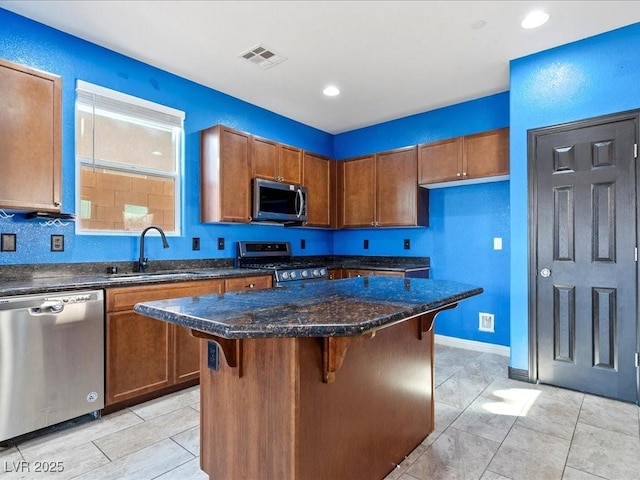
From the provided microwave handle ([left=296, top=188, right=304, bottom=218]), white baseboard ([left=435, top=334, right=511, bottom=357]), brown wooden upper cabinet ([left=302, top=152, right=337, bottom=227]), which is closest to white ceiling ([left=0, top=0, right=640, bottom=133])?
brown wooden upper cabinet ([left=302, top=152, right=337, bottom=227])

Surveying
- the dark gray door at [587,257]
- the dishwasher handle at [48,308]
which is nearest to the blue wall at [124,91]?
the dishwasher handle at [48,308]

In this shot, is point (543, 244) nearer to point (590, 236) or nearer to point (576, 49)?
point (590, 236)

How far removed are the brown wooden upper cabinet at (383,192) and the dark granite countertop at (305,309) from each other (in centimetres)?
238

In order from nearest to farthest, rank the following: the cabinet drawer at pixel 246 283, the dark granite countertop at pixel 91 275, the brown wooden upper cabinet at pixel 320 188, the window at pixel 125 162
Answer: the dark granite countertop at pixel 91 275 → the window at pixel 125 162 → the cabinet drawer at pixel 246 283 → the brown wooden upper cabinet at pixel 320 188

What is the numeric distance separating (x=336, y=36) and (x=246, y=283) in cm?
217

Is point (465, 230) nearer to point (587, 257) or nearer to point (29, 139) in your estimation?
point (587, 257)

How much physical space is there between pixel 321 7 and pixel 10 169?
221cm

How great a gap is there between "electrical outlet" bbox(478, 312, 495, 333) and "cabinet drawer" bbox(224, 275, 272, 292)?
234 centimetres

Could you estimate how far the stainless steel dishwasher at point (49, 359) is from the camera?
198 cm

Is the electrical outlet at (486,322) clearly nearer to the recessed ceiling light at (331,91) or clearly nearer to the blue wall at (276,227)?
the blue wall at (276,227)

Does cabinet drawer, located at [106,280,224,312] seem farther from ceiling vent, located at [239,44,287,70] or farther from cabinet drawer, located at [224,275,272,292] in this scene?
ceiling vent, located at [239,44,287,70]

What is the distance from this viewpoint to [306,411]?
1304 millimetres

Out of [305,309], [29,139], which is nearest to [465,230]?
[305,309]

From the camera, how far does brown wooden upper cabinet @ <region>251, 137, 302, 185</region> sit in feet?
12.3
